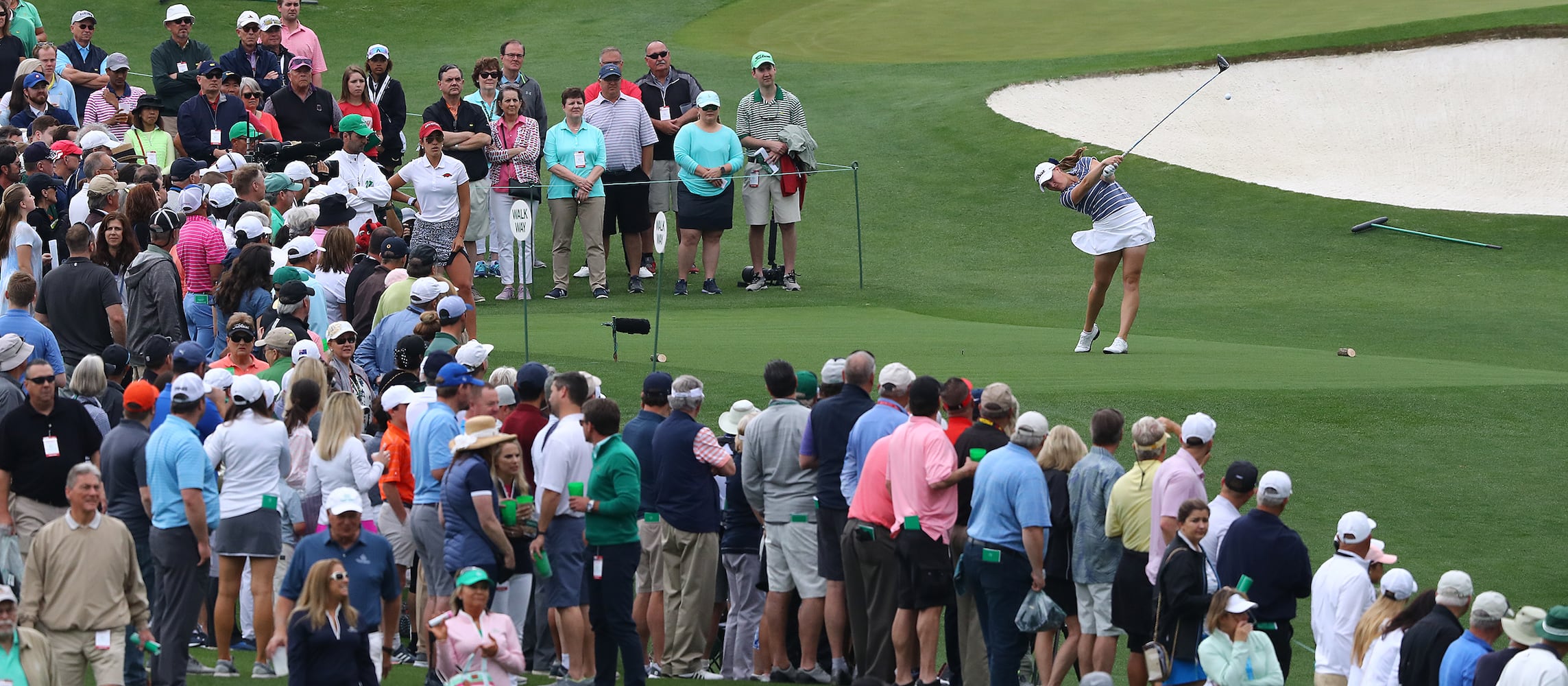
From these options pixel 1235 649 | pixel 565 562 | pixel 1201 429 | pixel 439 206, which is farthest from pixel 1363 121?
pixel 565 562

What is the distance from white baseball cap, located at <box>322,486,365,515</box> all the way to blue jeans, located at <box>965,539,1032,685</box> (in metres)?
3.50

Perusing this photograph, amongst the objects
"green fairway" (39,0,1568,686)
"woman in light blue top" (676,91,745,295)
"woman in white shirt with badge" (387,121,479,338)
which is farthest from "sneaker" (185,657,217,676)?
"woman in light blue top" (676,91,745,295)

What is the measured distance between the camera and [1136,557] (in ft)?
32.4

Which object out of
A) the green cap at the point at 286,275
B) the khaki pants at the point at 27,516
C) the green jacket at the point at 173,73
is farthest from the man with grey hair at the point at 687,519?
the green jacket at the point at 173,73

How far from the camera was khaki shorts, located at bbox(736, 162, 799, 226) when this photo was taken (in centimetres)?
2017

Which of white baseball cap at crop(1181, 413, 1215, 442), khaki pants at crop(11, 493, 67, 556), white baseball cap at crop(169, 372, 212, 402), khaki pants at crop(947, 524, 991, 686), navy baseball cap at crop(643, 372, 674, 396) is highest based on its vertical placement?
white baseball cap at crop(169, 372, 212, 402)

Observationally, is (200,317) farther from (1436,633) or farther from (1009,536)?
(1436,633)

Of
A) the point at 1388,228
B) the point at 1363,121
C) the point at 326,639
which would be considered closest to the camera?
the point at 326,639

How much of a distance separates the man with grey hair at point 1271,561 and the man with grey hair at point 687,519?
9.73 feet

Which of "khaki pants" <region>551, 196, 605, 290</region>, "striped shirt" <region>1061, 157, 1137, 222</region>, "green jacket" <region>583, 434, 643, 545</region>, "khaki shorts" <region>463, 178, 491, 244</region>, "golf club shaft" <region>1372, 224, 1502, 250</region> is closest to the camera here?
"green jacket" <region>583, 434, 643, 545</region>

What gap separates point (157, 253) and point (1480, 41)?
2751cm

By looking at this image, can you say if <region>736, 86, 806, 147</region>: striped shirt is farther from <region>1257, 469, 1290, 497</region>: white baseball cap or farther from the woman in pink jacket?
the woman in pink jacket

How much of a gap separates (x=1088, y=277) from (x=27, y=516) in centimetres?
1574

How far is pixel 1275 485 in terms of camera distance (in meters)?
9.70
